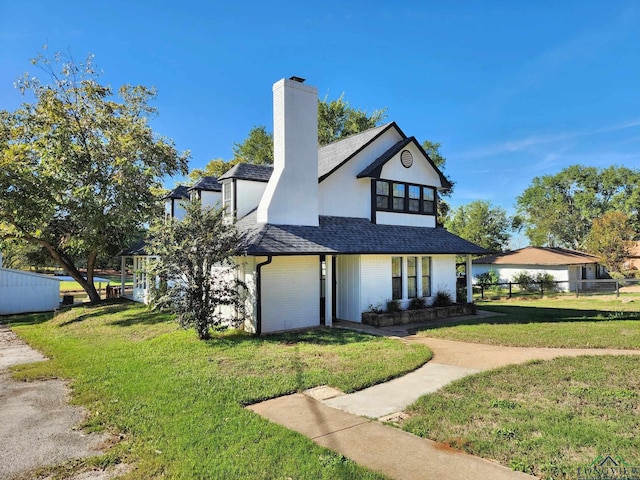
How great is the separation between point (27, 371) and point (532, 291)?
33.0 metres

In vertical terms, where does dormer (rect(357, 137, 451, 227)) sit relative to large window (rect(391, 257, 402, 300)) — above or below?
above

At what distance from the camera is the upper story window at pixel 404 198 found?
15703mm

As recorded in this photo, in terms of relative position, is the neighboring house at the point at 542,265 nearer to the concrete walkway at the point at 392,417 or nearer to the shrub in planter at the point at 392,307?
the shrub in planter at the point at 392,307

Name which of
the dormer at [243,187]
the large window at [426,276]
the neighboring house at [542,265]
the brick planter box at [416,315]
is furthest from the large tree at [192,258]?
the neighboring house at [542,265]

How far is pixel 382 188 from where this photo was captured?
51.6 feet

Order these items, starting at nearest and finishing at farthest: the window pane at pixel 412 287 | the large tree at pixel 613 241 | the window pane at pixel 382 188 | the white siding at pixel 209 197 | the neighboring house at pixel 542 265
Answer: the window pane at pixel 412 287, the window pane at pixel 382 188, the white siding at pixel 209 197, the neighboring house at pixel 542 265, the large tree at pixel 613 241

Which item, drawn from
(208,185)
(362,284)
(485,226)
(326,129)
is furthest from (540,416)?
(485,226)

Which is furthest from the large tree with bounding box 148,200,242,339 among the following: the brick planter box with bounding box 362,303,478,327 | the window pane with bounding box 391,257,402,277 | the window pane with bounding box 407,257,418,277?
the window pane with bounding box 407,257,418,277

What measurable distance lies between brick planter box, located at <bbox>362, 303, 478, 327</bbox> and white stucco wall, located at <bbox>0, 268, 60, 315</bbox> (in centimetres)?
1889

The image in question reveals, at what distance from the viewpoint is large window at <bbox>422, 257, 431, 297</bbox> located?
1572 centimetres

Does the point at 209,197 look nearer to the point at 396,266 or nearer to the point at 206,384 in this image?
the point at 396,266

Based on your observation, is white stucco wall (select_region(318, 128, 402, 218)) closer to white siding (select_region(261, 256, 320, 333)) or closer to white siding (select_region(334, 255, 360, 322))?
white siding (select_region(334, 255, 360, 322))

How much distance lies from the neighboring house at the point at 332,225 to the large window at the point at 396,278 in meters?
0.04

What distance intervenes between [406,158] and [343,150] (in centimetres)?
272
